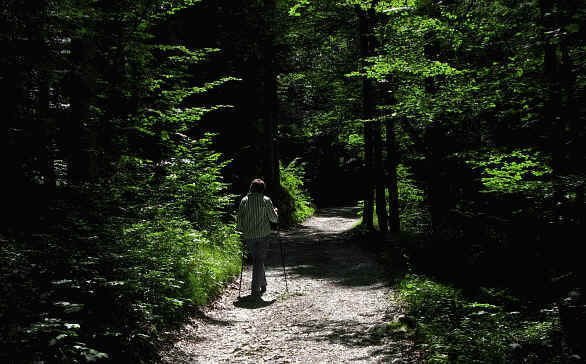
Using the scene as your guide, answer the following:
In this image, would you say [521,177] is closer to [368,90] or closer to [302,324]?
[302,324]

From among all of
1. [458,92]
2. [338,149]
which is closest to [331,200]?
[338,149]

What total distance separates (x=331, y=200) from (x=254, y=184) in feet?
117

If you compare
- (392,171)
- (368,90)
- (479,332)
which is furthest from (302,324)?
(368,90)

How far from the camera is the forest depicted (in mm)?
4531

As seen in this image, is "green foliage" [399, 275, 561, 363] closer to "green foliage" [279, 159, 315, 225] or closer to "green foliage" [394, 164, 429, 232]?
"green foliage" [394, 164, 429, 232]

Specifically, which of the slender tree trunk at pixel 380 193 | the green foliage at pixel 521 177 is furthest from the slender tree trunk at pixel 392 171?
the green foliage at pixel 521 177

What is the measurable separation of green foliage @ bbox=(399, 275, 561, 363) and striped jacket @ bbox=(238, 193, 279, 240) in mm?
3535

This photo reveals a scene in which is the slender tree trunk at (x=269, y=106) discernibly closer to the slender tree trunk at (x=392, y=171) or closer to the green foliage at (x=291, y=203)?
the green foliage at (x=291, y=203)

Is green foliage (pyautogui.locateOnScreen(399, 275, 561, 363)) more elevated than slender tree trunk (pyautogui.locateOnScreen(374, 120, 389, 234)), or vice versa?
slender tree trunk (pyautogui.locateOnScreen(374, 120, 389, 234))

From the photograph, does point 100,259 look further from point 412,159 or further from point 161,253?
point 412,159

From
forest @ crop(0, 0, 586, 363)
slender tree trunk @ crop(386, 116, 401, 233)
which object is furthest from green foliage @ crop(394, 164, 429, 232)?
forest @ crop(0, 0, 586, 363)

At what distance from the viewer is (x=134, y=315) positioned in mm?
5031

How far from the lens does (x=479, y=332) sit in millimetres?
4832

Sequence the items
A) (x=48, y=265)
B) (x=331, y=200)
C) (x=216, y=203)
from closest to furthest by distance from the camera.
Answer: (x=48, y=265) < (x=216, y=203) < (x=331, y=200)
